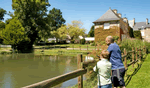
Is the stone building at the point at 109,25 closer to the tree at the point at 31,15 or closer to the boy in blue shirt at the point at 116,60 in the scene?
the tree at the point at 31,15

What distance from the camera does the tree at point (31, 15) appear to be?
32188 millimetres

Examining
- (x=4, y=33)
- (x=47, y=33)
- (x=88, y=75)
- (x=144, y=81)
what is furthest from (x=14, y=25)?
(x=144, y=81)

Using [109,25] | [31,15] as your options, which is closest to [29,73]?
[109,25]

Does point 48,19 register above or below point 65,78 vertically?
above

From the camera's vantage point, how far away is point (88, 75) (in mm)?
7484

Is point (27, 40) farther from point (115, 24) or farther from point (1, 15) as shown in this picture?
point (1, 15)

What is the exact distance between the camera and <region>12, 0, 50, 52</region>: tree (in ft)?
106

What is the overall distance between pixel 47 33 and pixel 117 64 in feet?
110

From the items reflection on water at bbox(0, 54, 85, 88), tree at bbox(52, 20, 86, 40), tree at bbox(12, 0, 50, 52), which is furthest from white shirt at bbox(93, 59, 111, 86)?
tree at bbox(52, 20, 86, 40)

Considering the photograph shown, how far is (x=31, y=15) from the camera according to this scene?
3375 cm

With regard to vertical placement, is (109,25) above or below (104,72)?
above

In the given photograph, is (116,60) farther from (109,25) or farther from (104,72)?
(109,25)

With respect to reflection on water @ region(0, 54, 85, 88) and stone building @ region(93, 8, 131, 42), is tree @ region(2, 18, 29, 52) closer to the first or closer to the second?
reflection on water @ region(0, 54, 85, 88)

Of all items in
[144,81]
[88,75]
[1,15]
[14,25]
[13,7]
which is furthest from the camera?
[1,15]
